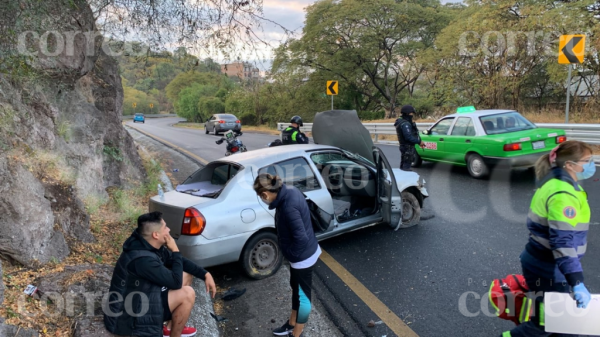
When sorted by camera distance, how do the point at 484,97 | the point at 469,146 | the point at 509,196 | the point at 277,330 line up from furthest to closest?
the point at 484,97, the point at 469,146, the point at 509,196, the point at 277,330

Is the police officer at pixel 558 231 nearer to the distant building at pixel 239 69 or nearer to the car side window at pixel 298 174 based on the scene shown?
the car side window at pixel 298 174

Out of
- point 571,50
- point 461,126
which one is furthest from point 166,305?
point 571,50

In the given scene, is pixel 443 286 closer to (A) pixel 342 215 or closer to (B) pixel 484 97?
(A) pixel 342 215

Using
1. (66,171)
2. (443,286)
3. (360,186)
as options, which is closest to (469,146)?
(360,186)

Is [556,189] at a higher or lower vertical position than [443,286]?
higher

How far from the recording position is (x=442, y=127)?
1015 centimetres

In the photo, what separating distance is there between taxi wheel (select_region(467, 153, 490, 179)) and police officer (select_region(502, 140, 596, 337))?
637 centimetres

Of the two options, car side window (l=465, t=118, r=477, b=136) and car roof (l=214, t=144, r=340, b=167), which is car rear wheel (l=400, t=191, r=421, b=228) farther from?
car side window (l=465, t=118, r=477, b=136)

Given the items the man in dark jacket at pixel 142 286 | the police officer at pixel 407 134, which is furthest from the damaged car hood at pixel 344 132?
the man in dark jacket at pixel 142 286

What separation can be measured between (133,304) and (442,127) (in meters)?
8.83

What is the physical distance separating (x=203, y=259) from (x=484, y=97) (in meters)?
19.1

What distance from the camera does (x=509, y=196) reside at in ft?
24.2

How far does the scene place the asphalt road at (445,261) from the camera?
367cm

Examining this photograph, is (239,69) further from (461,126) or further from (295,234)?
(461,126)
